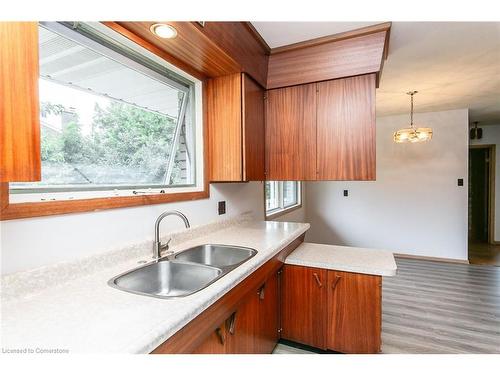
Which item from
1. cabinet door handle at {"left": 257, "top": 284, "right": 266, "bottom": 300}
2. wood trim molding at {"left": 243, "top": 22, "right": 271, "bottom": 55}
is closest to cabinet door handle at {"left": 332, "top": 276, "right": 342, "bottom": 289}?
cabinet door handle at {"left": 257, "top": 284, "right": 266, "bottom": 300}

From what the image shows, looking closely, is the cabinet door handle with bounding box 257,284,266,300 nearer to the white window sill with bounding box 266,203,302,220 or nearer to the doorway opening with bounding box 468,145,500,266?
the white window sill with bounding box 266,203,302,220

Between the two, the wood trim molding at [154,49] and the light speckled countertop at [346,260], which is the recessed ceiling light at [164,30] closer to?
the wood trim molding at [154,49]

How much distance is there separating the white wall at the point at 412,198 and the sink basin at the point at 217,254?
3618 mm

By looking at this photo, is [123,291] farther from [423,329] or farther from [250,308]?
[423,329]

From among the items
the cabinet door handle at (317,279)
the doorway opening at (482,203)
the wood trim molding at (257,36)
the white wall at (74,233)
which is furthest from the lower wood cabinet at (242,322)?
the doorway opening at (482,203)

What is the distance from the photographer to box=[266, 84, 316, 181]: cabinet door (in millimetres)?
2176

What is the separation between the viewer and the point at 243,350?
1.34 m

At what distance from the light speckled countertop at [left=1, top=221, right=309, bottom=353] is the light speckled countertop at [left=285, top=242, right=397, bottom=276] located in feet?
2.58

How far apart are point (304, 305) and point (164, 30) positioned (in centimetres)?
198

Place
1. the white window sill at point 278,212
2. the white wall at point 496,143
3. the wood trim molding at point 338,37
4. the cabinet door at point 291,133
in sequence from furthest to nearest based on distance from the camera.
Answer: the white wall at point 496,143 < the white window sill at point 278,212 < the cabinet door at point 291,133 < the wood trim molding at point 338,37

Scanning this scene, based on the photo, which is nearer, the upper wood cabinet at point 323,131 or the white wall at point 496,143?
the upper wood cabinet at point 323,131

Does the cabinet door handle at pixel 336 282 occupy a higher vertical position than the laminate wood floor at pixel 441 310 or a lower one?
higher

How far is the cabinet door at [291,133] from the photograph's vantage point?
218 centimetres

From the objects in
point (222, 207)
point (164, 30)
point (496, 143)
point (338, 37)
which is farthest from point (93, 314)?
point (496, 143)
